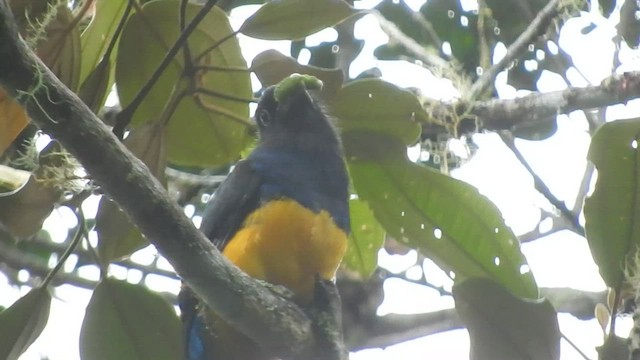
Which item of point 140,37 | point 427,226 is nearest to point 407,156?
point 427,226

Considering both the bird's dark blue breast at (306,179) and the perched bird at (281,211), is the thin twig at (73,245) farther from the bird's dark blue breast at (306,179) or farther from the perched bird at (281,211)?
the bird's dark blue breast at (306,179)

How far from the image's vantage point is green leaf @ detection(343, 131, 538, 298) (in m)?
2.07

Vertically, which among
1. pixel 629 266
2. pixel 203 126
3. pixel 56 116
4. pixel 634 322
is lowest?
pixel 634 322

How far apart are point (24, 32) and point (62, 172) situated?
313 mm

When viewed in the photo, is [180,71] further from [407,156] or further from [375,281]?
[375,281]

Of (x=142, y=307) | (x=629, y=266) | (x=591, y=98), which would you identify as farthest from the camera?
(x=591, y=98)

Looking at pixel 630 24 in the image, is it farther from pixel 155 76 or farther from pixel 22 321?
pixel 22 321

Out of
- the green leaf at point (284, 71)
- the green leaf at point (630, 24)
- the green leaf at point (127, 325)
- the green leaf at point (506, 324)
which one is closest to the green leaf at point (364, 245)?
the green leaf at point (284, 71)

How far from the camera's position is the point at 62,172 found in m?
1.97

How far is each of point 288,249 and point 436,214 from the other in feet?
1.18

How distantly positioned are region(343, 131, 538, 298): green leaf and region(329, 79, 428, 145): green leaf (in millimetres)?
28

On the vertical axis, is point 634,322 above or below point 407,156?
below

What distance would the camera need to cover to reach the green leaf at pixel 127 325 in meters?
2.12

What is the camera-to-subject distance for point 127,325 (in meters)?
2.14
